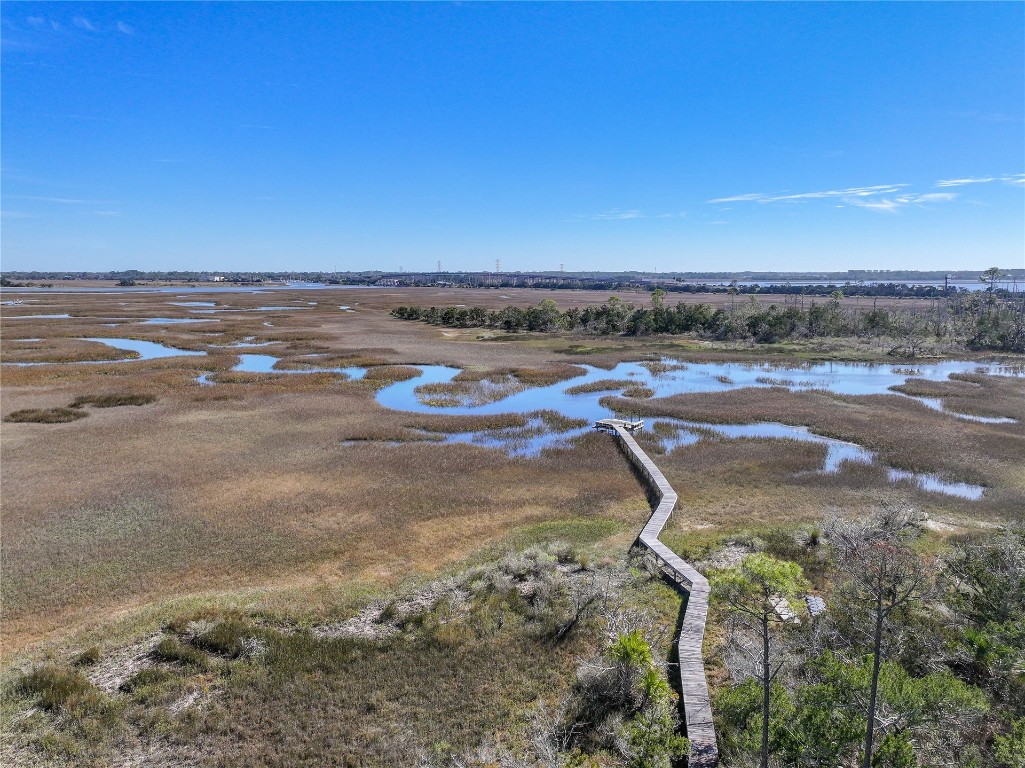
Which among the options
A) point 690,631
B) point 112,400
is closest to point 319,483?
point 690,631

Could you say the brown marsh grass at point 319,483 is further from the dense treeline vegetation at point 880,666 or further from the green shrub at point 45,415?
the dense treeline vegetation at point 880,666

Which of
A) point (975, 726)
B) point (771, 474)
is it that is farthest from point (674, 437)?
point (975, 726)

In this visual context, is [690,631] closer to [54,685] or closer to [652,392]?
[54,685]

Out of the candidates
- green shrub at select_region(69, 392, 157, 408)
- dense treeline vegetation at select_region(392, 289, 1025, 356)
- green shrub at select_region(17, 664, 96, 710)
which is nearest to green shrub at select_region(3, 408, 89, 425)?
green shrub at select_region(69, 392, 157, 408)

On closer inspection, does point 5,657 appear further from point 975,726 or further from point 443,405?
point 443,405

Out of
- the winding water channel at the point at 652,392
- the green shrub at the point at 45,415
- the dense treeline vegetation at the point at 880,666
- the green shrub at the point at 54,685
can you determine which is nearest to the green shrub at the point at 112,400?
the green shrub at the point at 45,415
